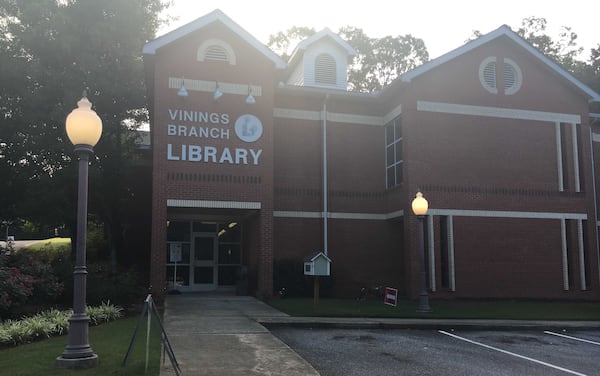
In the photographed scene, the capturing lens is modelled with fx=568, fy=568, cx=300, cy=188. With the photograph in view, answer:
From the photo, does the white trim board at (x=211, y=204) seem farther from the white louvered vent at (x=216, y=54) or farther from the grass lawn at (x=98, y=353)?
the grass lawn at (x=98, y=353)

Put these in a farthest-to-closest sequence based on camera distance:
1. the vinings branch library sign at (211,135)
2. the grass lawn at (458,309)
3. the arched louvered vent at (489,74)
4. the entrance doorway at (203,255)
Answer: the entrance doorway at (203,255), the arched louvered vent at (489,74), the vinings branch library sign at (211,135), the grass lawn at (458,309)

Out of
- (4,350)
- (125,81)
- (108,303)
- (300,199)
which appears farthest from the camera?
(125,81)

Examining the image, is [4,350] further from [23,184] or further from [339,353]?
[23,184]

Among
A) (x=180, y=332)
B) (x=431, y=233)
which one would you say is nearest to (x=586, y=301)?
(x=431, y=233)

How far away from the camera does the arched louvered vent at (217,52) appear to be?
19.3m

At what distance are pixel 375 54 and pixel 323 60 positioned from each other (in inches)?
856

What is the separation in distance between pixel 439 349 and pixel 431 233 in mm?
9675

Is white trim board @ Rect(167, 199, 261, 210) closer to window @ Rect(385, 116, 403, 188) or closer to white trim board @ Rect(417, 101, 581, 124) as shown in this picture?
window @ Rect(385, 116, 403, 188)

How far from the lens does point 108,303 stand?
14.2 meters

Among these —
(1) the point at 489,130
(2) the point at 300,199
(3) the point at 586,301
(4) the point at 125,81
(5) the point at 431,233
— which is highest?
(4) the point at 125,81

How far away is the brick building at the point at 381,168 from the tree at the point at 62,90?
10.2 ft

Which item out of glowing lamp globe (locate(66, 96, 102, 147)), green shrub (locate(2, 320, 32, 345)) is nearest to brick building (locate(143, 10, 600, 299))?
green shrub (locate(2, 320, 32, 345))

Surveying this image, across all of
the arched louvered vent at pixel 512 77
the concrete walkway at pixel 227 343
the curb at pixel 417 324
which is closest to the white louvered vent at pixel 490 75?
the arched louvered vent at pixel 512 77

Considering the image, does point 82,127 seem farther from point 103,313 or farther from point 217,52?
point 217,52
